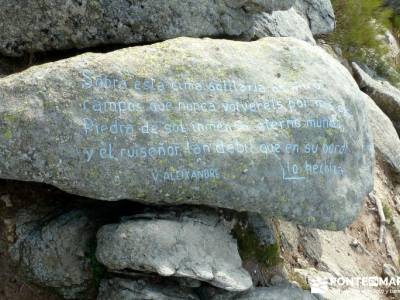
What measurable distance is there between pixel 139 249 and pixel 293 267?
2.51 metres

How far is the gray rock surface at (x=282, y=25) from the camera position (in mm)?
8555

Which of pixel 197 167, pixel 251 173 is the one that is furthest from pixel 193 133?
pixel 251 173

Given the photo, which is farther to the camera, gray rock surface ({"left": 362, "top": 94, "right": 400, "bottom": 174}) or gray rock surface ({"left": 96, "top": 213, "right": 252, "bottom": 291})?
gray rock surface ({"left": 362, "top": 94, "right": 400, "bottom": 174})

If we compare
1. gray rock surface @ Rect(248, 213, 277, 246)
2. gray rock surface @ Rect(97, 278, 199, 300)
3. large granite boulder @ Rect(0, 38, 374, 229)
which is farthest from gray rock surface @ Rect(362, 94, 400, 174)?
gray rock surface @ Rect(97, 278, 199, 300)

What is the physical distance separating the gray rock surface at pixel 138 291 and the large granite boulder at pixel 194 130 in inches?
36.1

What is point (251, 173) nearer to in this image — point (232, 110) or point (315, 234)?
point (232, 110)

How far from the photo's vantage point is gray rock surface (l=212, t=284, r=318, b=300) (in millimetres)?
5758

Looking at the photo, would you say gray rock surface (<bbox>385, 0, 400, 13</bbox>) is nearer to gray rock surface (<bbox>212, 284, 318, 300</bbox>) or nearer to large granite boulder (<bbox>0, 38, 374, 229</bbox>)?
large granite boulder (<bbox>0, 38, 374, 229</bbox>)

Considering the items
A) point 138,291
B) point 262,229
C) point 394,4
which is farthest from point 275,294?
point 394,4

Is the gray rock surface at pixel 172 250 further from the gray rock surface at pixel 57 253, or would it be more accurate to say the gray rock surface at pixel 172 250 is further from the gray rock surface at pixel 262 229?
the gray rock surface at pixel 262 229

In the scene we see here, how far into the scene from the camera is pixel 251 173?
557 centimetres

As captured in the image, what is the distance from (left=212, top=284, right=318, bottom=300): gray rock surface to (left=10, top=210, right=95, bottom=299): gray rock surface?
1.56 m

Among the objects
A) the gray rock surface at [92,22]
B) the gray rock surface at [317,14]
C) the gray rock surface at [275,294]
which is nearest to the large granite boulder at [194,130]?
the gray rock surface at [275,294]

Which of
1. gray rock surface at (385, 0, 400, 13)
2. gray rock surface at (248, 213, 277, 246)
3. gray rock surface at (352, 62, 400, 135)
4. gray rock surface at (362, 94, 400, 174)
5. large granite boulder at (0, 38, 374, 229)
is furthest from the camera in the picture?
gray rock surface at (385, 0, 400, 13)
